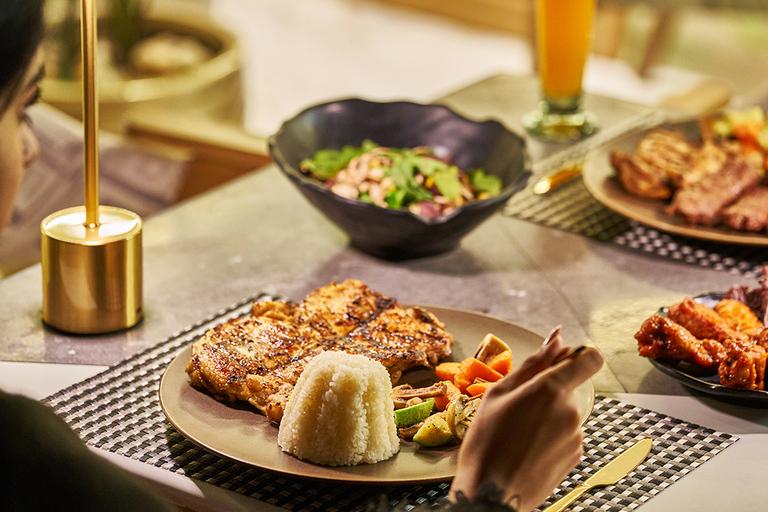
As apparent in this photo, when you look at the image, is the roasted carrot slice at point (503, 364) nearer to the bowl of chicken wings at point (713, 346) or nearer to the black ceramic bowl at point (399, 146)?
the bowl of chicken wings at point (713, 346)

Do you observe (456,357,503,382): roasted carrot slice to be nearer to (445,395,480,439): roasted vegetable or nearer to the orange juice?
(445,395,480,439): roasted vegetable

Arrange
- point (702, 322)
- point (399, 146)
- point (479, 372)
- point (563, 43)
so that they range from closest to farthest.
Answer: point (479, 372) → point (702, 322) → point (399, 146) → point (563, 43)

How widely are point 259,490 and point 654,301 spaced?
0.79m

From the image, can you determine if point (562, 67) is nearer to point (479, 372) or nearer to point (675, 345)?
point (675, 345)

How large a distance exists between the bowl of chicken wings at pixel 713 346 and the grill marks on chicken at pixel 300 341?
0.94 feet

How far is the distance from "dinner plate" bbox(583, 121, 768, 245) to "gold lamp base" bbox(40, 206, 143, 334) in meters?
0.89

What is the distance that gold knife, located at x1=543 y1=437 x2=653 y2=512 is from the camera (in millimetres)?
991

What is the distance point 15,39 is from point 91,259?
0.62 meters

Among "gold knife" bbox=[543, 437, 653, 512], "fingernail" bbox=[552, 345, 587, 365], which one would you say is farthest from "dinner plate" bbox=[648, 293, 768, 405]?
"fingernail" bbox=[552, 345, 587, 365]

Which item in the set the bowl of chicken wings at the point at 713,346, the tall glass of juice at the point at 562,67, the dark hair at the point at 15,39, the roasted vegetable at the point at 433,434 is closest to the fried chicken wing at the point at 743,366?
the bowl of chicken wings at the point at 713,346

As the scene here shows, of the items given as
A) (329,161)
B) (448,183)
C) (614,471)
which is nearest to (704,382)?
(614,471)

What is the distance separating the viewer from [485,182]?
168 centimetres

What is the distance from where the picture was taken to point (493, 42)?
23.0 feet

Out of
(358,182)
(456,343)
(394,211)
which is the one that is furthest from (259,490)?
(358,182)
